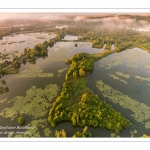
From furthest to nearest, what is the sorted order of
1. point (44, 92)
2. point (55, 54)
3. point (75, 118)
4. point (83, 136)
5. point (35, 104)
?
1. point (55, 54)
2. point (44, 92)
3. point (35, 104)
4. point (75, 118)
5. point (83, 136)

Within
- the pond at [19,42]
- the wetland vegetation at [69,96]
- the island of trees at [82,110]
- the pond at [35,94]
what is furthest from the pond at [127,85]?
the pond at [19,42]

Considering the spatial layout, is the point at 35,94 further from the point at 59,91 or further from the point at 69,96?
the point at 69,96

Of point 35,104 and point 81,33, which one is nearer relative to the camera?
point 35,104

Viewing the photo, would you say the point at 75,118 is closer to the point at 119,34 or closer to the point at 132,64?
the point at 132,64

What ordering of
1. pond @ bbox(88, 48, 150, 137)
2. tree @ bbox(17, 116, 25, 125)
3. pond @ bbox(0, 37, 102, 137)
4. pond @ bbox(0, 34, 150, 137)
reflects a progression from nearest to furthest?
pond @ bbox(0, 34, 150, 137), tree @ bbox(17, 116, 25, 125), pond @ bbox(0, 37, 102, 137), pond @ bbox(88, 48, 150, 137)

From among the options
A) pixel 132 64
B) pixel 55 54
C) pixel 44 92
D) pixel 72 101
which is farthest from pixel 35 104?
pixel 132 64

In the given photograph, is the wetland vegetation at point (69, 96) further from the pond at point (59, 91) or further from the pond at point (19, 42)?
the pond at point (19, 42)

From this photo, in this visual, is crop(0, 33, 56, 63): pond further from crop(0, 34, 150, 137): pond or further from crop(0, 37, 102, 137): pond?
crop(0, 34, 150, 137): pond

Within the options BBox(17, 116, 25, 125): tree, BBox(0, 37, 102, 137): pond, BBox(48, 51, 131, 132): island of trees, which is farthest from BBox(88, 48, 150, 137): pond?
BBox(17, 116, 25, 125): tree

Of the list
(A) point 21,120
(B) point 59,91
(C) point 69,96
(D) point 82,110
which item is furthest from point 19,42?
(D) point 82,110
